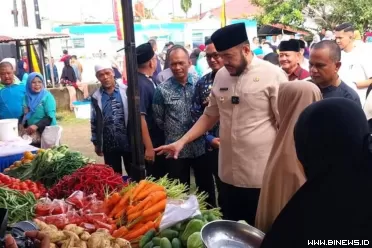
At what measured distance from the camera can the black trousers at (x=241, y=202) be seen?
10.7ft

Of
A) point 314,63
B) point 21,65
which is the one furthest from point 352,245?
point 21,65

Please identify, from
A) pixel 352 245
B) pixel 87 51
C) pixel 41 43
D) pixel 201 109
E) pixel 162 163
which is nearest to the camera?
pixel 352 245

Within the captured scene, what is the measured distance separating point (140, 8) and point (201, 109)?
2348cm

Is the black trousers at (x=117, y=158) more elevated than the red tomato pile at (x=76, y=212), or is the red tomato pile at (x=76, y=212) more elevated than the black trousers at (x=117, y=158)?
the red tomato pile at (x=76, y=212)

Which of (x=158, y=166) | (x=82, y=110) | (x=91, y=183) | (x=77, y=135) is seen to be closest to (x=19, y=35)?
(x=82, y=110)

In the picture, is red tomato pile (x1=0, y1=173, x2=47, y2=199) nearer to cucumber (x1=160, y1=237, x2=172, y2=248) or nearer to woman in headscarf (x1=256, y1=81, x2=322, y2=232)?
cucumber (x1=160, y1=237, x2=172, y2=248)

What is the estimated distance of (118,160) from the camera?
4.69 meters

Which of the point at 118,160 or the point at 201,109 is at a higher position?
the point at 201,109

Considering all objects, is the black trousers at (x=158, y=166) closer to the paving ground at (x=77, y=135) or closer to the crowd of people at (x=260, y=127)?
the crowd of people at (x=260, y=127)

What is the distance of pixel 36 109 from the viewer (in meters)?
5.73

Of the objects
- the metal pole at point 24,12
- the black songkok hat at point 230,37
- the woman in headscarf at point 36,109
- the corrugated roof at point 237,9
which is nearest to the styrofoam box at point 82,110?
the metal pole at point 24,12

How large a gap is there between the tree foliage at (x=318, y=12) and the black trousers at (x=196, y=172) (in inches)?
648

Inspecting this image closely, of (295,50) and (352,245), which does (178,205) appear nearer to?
(352,245)

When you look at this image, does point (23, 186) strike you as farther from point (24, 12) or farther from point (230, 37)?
point (24, 12)
